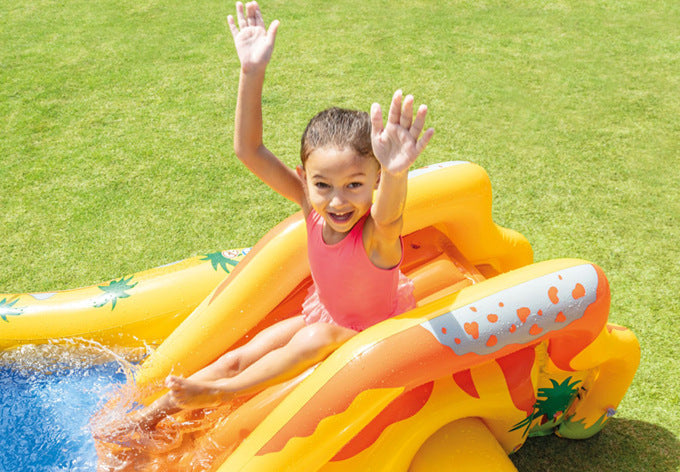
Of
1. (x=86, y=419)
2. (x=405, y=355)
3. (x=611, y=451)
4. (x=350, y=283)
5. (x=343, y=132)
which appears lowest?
(x=611, y=451)

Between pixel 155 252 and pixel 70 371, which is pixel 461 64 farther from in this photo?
pixel 70 371

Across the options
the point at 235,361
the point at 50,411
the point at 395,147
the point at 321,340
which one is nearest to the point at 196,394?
the point at 235,361

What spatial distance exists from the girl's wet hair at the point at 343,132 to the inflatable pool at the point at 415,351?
0.52 metres

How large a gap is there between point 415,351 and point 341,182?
0.50 metres

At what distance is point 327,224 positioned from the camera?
6.37 feet

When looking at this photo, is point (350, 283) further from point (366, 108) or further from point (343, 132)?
point (366, 108)

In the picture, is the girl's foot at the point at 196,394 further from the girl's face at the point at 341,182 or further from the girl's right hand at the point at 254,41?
the girl's right hand at the point at 254,41

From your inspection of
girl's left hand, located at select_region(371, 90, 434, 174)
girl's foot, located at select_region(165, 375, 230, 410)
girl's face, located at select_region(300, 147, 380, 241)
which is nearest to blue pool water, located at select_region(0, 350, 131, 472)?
girl's foot, located at select_region(165, 375, 230, 410)

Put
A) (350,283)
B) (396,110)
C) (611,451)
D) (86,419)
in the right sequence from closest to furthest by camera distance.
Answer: (396,110) < (350,283) < (86,419) < (611,451)

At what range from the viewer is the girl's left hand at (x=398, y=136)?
1385 millimetres

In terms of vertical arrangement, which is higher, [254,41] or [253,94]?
[254,41]

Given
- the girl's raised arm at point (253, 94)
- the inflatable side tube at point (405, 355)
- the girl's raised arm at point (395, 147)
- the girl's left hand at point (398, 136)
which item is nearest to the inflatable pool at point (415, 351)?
the inflatable side tube at point (405, 355)

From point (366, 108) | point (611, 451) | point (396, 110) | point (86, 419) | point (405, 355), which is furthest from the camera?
point (366, 108)

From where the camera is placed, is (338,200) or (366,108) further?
(366,108)
